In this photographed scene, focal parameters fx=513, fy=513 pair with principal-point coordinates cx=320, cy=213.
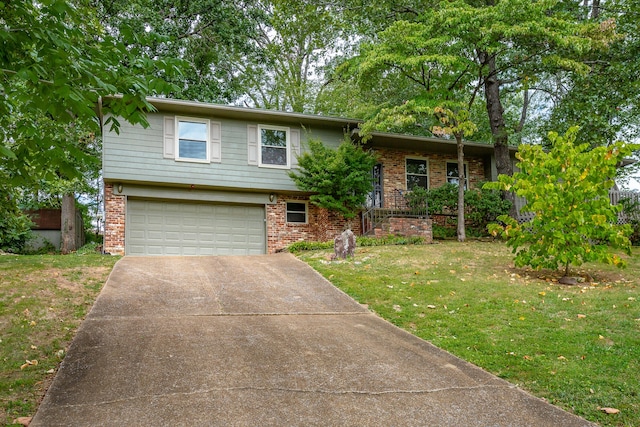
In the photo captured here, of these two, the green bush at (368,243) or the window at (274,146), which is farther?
the window at (274,146)

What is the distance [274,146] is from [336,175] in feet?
8.41

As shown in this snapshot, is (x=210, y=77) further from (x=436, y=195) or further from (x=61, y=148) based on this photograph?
(x=61, y=148)

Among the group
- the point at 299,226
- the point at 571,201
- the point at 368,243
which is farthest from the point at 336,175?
the point at 571,201

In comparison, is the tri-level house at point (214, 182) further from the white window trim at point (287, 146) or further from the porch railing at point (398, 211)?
the porch railing at point (398, 211)

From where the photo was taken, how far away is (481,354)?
229 inches

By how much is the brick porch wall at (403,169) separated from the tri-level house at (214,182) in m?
0.30

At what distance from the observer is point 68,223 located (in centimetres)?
1916

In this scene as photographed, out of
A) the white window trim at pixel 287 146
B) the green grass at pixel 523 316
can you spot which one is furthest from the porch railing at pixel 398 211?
the green grass at pixel 523 316

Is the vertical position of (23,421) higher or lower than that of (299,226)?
lower

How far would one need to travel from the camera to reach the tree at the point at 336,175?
49.4 ft

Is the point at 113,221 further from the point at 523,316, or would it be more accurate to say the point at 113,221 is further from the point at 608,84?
the point at 608,84

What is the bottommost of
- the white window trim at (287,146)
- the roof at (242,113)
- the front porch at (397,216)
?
the front porch at (397,216)

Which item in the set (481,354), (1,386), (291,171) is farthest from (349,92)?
(1,386)

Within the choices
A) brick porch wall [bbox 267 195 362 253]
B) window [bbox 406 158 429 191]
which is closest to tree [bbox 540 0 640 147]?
window [bbox 406 158 429 191]
